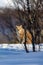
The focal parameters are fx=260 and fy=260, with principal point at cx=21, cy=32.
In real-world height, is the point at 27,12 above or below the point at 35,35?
above

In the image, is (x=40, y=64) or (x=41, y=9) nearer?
(x=40, y=64)

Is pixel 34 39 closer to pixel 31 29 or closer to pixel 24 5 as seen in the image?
pixel 31 29

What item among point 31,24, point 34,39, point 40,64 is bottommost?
point 34,39

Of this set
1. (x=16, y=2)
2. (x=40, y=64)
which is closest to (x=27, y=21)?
(x=16, y=2)

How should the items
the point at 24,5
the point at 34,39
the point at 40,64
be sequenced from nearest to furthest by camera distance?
1. the point at 40,64
2. the point at 24,5
3. the point at 34,39

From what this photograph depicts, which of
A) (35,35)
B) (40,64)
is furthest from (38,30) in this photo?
(40,64)

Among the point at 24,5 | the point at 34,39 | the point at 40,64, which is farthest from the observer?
the point at 34,39

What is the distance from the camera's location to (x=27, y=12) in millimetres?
13508

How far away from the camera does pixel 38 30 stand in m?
14.3

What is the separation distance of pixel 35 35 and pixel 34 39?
10.0 inches

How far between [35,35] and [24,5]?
183cm

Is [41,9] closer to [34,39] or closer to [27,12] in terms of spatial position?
[27,12]

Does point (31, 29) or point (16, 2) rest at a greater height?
point (16, 2)

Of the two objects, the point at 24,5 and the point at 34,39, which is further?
the point at 34,39
